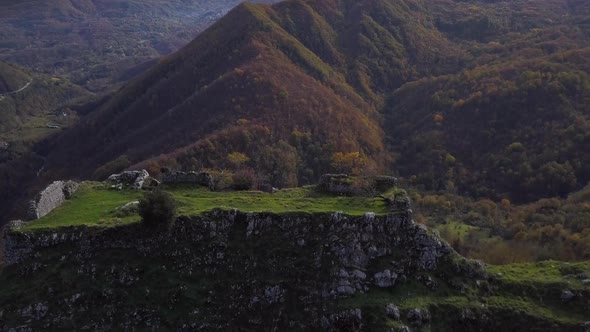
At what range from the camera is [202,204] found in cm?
3375

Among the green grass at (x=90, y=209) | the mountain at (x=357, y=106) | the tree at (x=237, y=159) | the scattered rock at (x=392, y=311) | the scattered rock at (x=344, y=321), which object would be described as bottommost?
the scattered rock at (x=344, y=321)

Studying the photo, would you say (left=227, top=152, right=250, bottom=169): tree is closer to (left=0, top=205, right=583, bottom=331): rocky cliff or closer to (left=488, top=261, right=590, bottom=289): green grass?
(left=0, top=205, right=583, bottom=331): rocky cliff

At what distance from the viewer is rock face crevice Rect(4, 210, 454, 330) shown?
2880 cm

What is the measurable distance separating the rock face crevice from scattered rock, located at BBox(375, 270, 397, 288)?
6 centimetres

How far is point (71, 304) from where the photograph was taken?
2853 centimetres

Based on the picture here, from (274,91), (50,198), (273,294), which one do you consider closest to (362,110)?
(274,91)

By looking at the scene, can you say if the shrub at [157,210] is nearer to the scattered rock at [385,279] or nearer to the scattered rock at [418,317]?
the scattered rock at [385,279]

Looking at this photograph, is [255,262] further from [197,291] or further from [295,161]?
[295,161]

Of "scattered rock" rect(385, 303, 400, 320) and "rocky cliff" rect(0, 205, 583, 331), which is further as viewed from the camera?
"rocky cliff" rect(0, 205, 583, 331)

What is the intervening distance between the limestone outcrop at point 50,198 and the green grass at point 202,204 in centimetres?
45

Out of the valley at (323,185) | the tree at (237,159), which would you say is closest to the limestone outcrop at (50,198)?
the valley at (323,185)

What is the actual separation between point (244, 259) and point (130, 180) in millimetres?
14170

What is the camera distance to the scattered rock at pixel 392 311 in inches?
1105

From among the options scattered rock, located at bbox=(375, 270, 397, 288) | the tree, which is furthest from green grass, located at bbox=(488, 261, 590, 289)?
the tree
